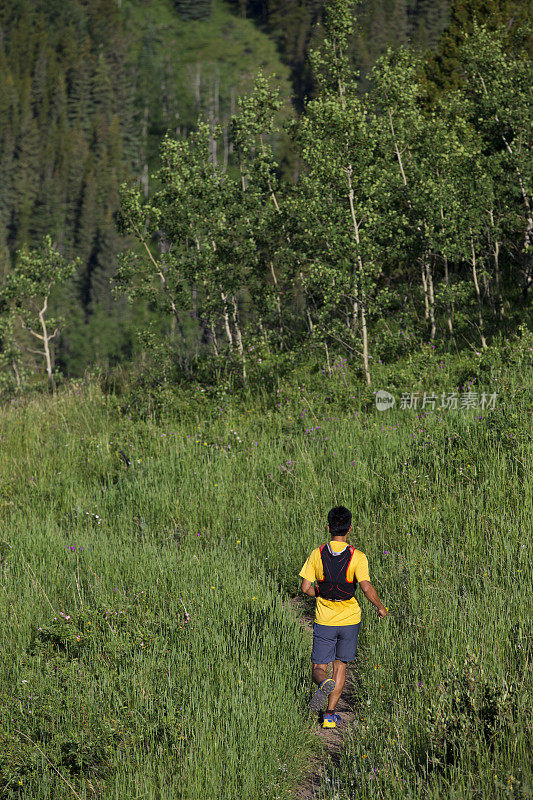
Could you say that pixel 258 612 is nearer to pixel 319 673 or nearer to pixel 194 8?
pixel 319 673

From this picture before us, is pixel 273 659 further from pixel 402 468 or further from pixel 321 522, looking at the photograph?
pixel 402 468

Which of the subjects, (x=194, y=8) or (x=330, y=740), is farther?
(x=194, y=8)

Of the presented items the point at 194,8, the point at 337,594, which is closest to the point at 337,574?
the point at 337,594

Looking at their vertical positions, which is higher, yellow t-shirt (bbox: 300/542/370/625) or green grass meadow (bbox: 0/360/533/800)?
yellow t-shirt (bbox: 300/542/370/625)

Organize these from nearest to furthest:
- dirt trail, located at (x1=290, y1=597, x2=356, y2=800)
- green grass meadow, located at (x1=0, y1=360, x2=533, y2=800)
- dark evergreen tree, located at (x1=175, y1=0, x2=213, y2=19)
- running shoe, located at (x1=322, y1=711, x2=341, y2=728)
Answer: green grass meadow, located at (x1=0, y1=360, x2=533, y2=800) < dirt trail, located at (x1=290, y1=597, x2=356, y2=800) < running shoe, located at (x1=322, y1=711, x2=341, y2=728) < dark evergreen tree, located at (x1=175, y1=0, x2=213, y2=19)

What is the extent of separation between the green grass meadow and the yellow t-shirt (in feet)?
1.41

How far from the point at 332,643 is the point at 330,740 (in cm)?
62

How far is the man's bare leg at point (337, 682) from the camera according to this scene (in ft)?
15.3

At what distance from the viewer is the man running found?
479 cm

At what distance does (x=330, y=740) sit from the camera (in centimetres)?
455

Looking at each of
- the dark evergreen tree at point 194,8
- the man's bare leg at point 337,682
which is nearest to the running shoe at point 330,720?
the man's bare leg at point 337,682

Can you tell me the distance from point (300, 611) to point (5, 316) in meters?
21.4

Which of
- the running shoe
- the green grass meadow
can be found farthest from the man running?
the green grass meadow

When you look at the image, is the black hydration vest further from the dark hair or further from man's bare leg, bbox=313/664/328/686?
man's bare leg, bbox=313/664/328/686
